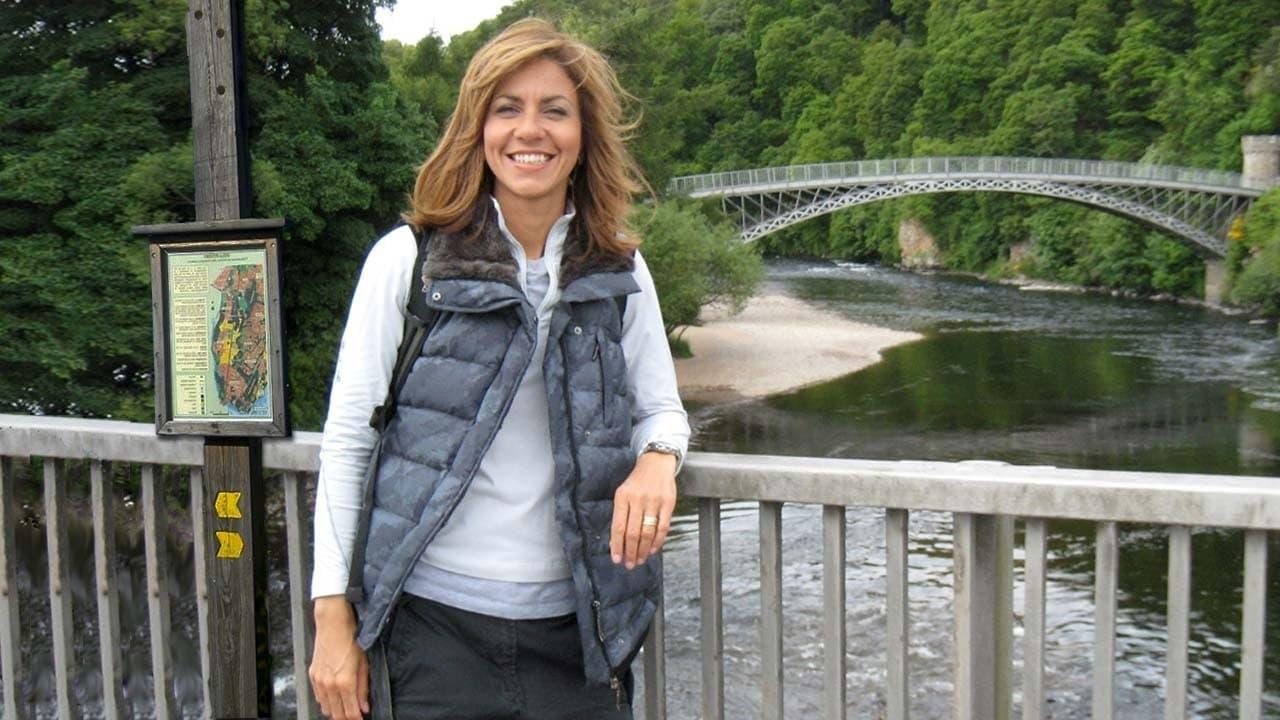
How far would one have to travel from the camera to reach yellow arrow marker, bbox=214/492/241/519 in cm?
206

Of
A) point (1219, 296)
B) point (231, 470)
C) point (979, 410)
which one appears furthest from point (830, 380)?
point (231, 470)

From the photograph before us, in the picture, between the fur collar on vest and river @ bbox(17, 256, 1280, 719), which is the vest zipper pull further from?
river @ bbox(17, 256, 1280, 719)

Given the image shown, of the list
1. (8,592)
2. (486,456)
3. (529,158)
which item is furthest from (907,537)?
(8,592)

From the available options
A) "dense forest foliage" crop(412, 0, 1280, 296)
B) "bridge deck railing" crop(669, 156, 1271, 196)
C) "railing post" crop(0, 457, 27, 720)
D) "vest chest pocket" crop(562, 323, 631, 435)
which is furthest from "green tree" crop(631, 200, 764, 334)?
"vest chest pocket" crop(562, 323, 631, 435)

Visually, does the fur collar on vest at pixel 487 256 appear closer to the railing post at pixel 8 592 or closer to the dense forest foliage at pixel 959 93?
the railing post at pixel 8 592

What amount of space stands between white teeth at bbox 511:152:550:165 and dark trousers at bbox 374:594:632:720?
0.54 meters

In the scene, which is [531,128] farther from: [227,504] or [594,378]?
[227,504]

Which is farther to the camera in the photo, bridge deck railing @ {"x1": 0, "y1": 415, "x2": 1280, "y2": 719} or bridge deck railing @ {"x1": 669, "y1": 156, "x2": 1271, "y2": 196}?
bridge deck railing @ {"x1": 669, "y1": 156, "x2": 1271, "y2": 196}

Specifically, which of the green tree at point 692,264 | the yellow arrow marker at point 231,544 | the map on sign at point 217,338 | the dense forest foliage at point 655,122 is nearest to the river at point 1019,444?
the green tree at point 692,264

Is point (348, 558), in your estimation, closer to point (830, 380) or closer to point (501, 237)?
point (501, 237)

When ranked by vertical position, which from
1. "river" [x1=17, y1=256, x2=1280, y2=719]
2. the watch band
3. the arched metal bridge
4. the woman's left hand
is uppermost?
the arched metal bridge

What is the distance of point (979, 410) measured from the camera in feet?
65.8

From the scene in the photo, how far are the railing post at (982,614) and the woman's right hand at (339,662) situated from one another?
2.67 feet

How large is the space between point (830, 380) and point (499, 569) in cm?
2228
